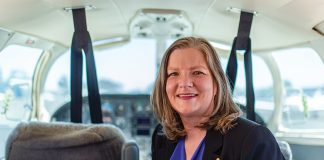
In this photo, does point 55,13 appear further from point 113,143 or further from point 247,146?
point 247,146

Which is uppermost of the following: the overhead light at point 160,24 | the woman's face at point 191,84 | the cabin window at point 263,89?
the overhead light at point 160,24

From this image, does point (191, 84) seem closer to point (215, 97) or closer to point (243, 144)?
point (215, 97)

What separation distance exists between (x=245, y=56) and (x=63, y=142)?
4.63 ft

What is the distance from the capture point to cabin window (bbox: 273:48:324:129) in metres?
3.28

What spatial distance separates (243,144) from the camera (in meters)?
1.66

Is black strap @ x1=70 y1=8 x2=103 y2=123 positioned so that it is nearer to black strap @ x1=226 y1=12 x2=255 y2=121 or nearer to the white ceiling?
the white ceiling

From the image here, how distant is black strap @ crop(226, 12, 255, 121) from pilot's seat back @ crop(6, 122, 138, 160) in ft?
3.53

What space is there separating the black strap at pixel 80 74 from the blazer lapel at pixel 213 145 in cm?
87

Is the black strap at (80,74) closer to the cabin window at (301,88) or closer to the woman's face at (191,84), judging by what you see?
the woman's face at (191,84)

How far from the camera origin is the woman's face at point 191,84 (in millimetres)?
1818

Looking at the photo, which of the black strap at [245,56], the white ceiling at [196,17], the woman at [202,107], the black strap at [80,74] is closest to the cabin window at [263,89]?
the white ceiling at [196,17]

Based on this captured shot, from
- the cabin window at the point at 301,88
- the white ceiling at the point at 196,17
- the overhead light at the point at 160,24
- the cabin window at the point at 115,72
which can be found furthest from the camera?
the cabin window at the point at 115,72

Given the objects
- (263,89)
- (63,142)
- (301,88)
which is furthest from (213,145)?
(263,89)

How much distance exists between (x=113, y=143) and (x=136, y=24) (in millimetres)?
1662
